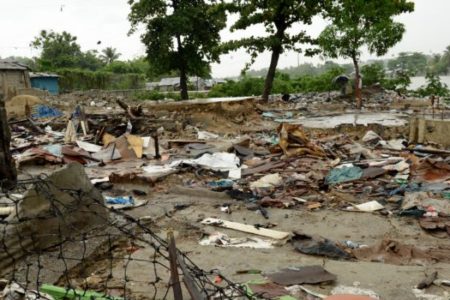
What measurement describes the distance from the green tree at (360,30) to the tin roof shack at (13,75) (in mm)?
18600

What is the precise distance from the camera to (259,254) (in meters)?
4.45

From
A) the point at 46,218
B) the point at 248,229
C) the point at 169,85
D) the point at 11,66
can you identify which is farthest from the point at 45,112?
the point at 169,85

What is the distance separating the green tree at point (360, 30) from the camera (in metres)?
17.5

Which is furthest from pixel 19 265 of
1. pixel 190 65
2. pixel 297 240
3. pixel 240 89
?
pixel 240 89

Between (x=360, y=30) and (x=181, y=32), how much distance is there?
846cm

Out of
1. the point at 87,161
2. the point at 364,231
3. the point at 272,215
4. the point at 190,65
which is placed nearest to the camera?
the point at 364,231

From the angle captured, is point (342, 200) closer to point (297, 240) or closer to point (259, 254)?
point (297, 240)

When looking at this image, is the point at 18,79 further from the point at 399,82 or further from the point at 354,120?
the point at 354,120

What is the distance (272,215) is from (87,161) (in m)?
5.08

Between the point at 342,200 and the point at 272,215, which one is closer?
the point at 272,215

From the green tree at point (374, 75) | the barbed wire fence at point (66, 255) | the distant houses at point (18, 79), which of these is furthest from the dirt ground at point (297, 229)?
the distant houses at point (18, 79)

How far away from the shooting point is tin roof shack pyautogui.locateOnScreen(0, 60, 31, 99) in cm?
2727

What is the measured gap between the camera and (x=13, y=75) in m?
28.4

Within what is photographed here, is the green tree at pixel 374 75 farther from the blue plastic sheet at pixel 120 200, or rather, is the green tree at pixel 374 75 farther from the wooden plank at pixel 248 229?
the wooden plank at pixel 248 229
